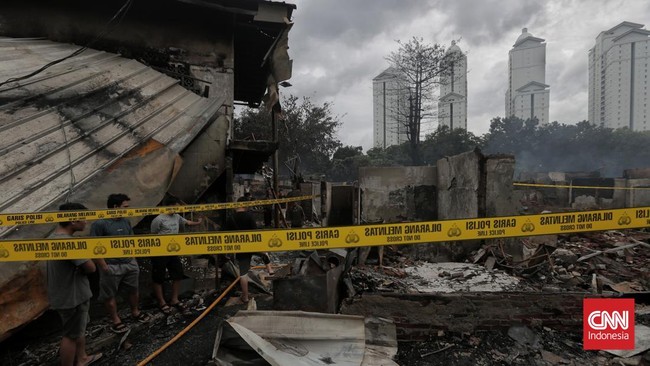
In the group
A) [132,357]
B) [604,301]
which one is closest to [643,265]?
[604,301]

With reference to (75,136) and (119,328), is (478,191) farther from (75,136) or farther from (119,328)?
(75,136)

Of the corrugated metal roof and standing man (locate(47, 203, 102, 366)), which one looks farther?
the corrugated metal roof

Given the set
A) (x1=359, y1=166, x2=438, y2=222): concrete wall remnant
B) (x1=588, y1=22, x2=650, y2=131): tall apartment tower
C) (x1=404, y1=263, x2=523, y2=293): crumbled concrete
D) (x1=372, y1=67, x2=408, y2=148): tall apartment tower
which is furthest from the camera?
(x1=588, y1=22, x2=650, y2=131): tall apartment tower

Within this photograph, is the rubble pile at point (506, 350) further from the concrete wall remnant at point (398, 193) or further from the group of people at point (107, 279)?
the concrete wall remnant at point (398, 193)

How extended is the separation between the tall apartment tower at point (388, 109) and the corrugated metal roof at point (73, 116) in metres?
19.3

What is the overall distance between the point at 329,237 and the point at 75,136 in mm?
3880

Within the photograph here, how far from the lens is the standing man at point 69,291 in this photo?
9.41ft

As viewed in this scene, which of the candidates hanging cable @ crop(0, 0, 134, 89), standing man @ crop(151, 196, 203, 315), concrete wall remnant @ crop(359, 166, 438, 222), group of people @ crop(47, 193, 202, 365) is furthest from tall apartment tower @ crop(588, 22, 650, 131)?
group of people @ crop(47, 193, 202, 365)

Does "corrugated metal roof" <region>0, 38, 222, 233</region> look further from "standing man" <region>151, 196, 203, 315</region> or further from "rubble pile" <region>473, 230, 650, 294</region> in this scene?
"rubble pile" <region>473, 230, 650, 294</region>

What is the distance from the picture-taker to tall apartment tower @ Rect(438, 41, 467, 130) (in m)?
22.5

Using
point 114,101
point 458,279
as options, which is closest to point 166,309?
point 114,101

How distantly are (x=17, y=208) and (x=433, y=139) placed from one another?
126 ft

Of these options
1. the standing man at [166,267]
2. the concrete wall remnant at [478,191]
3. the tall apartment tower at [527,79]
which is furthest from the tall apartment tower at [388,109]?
the tall apartment tower at [527,79]

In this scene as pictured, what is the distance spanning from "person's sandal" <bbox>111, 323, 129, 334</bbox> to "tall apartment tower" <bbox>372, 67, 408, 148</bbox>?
21.6 m
